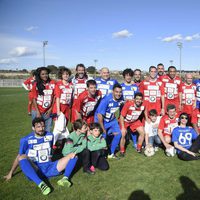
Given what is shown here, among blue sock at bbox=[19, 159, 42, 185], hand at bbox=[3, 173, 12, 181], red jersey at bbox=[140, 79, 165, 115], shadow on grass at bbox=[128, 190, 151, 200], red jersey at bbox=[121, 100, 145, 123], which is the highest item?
red jersey at bbox=[140, 79, 165, 115]

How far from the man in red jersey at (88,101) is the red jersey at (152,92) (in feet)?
4.80

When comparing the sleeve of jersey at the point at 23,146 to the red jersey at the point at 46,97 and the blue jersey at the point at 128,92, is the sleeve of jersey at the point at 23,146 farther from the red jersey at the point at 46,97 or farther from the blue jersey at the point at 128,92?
the blue jersey at the point at 128,92

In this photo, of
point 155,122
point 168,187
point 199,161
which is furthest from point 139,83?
point 168,187

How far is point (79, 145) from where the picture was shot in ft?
15.9

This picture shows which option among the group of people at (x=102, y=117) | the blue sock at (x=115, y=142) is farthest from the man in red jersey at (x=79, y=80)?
the blue sock at (x=115, y=142)

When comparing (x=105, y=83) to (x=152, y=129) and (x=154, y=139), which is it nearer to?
(x=152, y=129)

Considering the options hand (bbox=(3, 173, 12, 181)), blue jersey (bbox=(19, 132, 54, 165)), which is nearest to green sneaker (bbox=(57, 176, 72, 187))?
blue jersey (bbox=(19, 132, 54, 165))

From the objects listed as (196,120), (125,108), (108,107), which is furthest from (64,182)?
(196,120)

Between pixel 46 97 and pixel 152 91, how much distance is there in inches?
113

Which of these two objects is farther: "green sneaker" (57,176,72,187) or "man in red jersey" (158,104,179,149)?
"man in red jersey" (158,104,179,149)

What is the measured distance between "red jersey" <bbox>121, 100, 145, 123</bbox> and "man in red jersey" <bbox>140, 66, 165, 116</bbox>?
2.43ft

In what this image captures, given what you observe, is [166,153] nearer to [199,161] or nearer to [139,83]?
[199,161]

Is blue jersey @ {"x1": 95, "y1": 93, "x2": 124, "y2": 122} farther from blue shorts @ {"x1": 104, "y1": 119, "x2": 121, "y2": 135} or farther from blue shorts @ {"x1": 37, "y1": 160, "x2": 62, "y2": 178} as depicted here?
blue shorts @ {"x1": 37, "y1": 160, "x2": 62, "y2": 178}

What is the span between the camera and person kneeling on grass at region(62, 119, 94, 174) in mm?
4660
